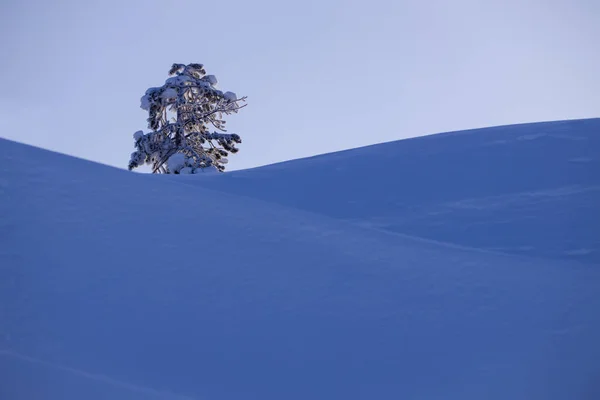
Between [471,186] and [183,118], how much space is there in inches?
426

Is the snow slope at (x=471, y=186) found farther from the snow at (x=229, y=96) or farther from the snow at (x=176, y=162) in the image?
the snow at (x=229, y=96)

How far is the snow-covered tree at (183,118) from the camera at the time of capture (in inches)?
618

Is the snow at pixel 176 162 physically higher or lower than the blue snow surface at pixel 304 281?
higher

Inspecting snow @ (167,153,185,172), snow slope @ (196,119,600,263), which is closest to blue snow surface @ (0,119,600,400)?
snow slope @ (196,119,600,263)

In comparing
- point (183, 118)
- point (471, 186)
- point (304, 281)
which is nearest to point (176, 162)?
point (183, 118)

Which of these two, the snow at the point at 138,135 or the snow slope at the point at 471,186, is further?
the snow at the point at 138,135

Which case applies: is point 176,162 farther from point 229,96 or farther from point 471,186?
point 471,186

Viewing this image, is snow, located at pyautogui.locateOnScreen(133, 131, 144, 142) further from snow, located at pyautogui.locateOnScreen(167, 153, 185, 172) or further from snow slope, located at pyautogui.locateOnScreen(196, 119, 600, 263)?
snow slope, located at pyautogui.locateOnScreen(196, 119, 600, 263)

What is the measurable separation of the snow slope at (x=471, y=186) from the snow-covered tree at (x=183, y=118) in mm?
9045

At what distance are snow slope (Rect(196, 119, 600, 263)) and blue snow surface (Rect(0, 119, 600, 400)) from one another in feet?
0.08

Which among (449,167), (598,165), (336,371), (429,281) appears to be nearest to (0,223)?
(336,371)

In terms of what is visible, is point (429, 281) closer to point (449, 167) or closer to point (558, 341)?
point (558, 341)

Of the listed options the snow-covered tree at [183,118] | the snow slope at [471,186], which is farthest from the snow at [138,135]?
the snow slope at [471,186]

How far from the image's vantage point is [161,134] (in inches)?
620
